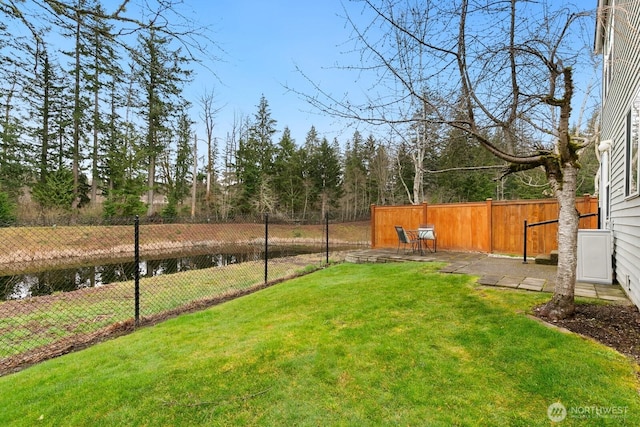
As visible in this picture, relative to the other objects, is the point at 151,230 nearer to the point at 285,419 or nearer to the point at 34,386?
the point at 34,386

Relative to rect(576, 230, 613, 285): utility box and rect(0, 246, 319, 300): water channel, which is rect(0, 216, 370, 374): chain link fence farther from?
rect(576, 230, 613, 285): utility box

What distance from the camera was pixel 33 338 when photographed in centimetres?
368

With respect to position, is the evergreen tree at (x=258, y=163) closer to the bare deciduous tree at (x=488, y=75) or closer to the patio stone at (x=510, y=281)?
the patio stone at (x=510, y=281)

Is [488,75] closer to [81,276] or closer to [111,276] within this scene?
[111,276]

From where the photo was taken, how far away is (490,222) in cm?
712

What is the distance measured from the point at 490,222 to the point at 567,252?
468cm

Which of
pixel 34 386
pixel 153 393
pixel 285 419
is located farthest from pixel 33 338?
pixel 285 419

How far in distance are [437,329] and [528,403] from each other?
1.03 meters

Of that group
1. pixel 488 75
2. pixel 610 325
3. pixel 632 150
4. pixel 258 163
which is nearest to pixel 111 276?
pixel 488 75

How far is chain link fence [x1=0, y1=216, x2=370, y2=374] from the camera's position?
3.80m

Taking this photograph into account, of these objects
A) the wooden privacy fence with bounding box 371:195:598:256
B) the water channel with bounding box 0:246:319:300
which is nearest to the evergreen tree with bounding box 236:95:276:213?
the water channel with bounding box 0:246:319:300

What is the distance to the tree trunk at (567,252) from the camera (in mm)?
2736

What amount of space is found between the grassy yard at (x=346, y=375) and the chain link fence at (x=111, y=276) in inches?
40.2

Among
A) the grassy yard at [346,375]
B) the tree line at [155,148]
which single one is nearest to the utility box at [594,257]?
the grassy yard at [346,375]
